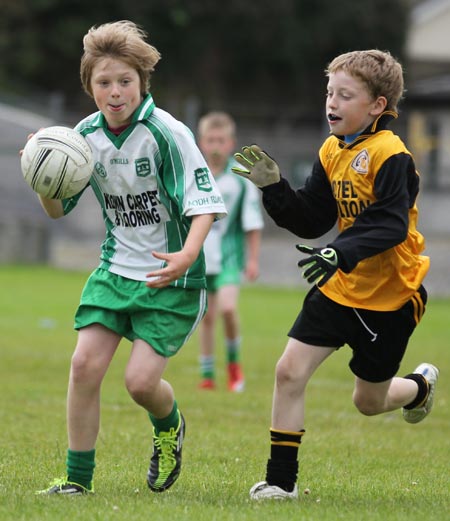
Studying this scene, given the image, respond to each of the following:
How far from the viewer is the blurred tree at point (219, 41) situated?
3803 cm

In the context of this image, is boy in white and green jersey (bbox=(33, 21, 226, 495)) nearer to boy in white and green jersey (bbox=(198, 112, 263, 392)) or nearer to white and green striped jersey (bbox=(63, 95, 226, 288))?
white and green striped jersey (bbox=(63, 95, 226, 288))

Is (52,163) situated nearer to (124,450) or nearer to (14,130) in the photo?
(124,450)

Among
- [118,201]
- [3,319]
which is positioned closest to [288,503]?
[118,201]

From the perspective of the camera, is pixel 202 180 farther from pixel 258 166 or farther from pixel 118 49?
pixel 118 49

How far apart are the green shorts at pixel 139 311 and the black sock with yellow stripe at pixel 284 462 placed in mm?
612

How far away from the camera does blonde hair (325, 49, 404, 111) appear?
5.20 meters

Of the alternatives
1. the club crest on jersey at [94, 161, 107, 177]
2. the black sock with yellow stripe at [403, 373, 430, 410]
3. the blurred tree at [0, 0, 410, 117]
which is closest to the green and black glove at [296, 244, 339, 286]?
the club crest on jersey at [94, 161, 107, 177]

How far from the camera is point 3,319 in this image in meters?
14.9

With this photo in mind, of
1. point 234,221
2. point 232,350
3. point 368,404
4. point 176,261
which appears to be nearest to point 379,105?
point 176,261

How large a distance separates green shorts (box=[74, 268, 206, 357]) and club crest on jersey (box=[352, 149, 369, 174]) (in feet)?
3.03

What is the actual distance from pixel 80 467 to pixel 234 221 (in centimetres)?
546

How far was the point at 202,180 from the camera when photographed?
5199 mm

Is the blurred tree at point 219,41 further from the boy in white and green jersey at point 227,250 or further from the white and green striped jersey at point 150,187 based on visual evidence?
the white and green striped jersey at point 150,187

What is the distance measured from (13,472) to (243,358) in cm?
657
